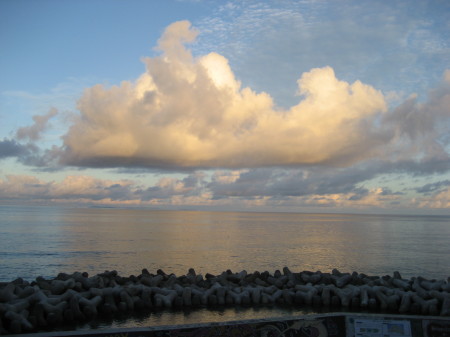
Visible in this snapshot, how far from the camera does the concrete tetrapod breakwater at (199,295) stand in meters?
13.5

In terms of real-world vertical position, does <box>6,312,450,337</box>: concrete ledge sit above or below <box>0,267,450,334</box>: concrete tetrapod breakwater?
above

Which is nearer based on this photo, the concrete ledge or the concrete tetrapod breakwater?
the concrete ledge

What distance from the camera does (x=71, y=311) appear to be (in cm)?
1355

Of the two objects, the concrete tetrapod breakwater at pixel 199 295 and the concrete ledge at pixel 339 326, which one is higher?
the concrete ledge at pixel 339 326

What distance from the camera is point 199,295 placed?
1602 cm

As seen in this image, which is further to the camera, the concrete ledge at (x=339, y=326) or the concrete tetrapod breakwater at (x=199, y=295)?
the concrete tetrapod breakwater at (x=199, y=295)

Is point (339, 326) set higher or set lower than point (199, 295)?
higher

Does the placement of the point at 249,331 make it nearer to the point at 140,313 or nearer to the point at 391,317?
the point at 391,317

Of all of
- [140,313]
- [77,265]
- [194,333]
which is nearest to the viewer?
[194,333]

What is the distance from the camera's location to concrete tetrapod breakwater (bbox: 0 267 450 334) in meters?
13.5

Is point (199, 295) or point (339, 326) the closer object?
point (339, 326)

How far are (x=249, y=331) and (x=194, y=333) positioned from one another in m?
1.15

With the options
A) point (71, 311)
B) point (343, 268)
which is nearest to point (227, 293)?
point (71, 311)

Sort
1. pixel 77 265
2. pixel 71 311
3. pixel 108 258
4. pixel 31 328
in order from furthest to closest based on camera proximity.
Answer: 1. pixel 108 258
2. pixel 77 265
3. pixel 71 311
4. pixel 31 328
